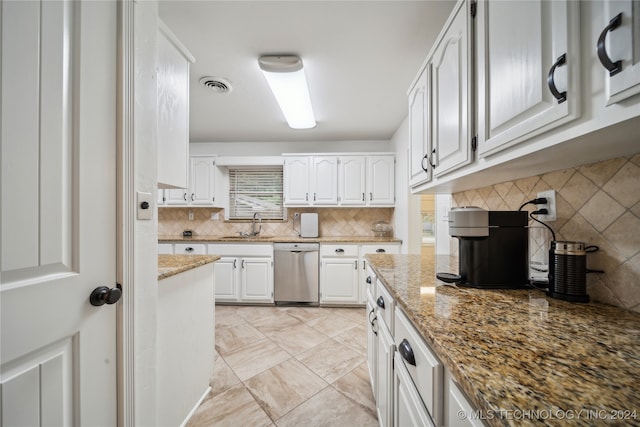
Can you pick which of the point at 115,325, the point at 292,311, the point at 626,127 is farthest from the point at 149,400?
the point at 292,311

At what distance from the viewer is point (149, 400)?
941mm

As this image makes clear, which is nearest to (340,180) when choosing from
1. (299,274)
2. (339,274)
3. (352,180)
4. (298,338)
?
(352,180)

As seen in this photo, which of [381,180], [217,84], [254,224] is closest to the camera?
[217,84]

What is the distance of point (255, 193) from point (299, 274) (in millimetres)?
1544

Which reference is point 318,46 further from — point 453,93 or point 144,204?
point 144,204

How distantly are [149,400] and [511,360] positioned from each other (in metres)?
1.26

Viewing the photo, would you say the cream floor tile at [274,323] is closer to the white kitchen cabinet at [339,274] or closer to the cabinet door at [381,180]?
the white kitchen cabinet at [339,274]

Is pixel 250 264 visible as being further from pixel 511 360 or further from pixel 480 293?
pixel 511 360

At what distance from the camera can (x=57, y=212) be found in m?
0.65

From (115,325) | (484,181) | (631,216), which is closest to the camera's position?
(631,216)

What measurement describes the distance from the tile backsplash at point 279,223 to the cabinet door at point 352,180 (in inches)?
13.1

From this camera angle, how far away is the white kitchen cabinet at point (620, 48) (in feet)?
1.37

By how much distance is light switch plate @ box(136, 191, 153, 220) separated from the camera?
2.88 feet

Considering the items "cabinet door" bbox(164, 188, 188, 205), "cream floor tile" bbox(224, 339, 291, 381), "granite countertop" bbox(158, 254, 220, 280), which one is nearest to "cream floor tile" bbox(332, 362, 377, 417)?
"cream floor tile" bbox(224, 339, 291, 381)
